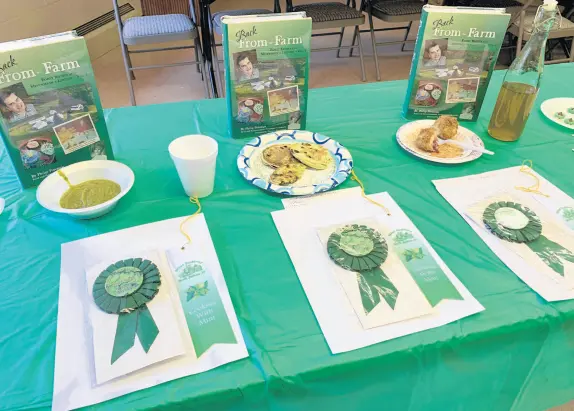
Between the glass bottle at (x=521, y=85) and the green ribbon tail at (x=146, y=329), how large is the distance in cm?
97

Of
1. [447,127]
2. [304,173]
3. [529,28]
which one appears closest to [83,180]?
[304,173]

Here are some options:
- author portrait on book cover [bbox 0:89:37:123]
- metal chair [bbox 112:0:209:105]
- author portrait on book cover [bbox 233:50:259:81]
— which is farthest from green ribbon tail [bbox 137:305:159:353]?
metal chair [bbox 112:0:209:105]

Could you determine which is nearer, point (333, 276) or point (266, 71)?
point (333, 276)

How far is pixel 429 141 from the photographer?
103 centimetres

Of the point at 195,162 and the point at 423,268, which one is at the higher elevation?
the point at 195,162

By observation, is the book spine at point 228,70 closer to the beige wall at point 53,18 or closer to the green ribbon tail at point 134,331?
the green ribbon tail at point 134,331

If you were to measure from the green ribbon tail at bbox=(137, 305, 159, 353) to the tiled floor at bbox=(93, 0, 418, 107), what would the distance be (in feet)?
7.51

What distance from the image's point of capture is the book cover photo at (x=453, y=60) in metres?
1.04

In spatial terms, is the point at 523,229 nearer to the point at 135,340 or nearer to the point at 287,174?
the point at 287,174

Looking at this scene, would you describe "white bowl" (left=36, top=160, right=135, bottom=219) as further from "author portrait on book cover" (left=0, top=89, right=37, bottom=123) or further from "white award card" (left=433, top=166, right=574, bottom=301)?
"white award card" (left=433, top=166, right=574, bottom=301)

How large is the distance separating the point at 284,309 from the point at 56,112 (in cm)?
62

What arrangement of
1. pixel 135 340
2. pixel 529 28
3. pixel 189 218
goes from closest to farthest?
pixel 135 340
pixel 189 218
pixel 529 28

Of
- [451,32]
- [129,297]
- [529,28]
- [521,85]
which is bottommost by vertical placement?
[529,28]

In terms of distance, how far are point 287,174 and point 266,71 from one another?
0.90 ft
